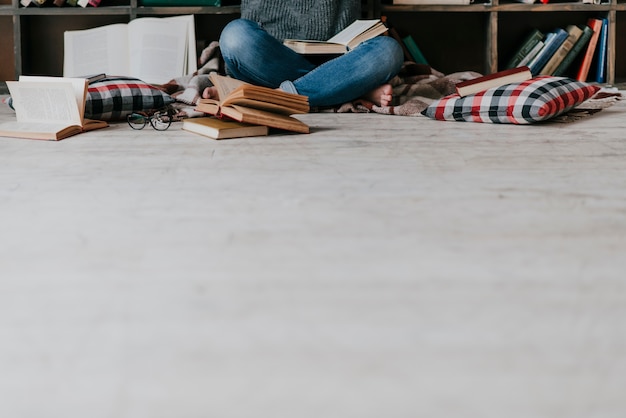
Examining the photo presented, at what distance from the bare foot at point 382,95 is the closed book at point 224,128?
0.69 metres

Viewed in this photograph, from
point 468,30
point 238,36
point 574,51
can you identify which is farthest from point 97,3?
point 574,51

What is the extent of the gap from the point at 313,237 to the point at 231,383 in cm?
42

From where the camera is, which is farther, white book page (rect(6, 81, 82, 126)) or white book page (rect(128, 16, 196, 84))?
white book page (rect(128, 16, 196, 84))

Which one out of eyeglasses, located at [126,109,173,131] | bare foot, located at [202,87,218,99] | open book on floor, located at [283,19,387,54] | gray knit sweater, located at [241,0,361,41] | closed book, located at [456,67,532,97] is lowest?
eyeglasses, located at [126,109,173,131]

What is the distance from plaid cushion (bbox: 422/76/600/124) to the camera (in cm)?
206

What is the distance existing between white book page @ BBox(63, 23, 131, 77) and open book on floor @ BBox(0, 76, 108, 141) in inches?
41.4

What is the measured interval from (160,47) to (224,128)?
4.53 feet

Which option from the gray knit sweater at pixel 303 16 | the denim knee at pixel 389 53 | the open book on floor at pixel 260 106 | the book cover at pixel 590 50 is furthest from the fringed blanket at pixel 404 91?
the book cover at pixel 590 50

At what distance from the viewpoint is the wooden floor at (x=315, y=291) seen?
24.2 inches

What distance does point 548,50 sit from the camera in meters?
3.34

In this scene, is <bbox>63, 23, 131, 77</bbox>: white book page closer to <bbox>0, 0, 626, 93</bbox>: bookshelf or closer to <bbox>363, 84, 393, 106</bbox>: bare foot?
<bbox>0, 0, 626, 93</bbox>: bookshelf

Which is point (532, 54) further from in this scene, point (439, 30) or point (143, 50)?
point (143, 50)

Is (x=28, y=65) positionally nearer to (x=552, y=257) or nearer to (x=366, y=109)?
(x=366, y=109)

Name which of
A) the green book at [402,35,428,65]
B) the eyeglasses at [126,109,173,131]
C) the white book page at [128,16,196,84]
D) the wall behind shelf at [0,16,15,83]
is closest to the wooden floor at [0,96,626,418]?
the eyeglasses at [126,109,173,131]
